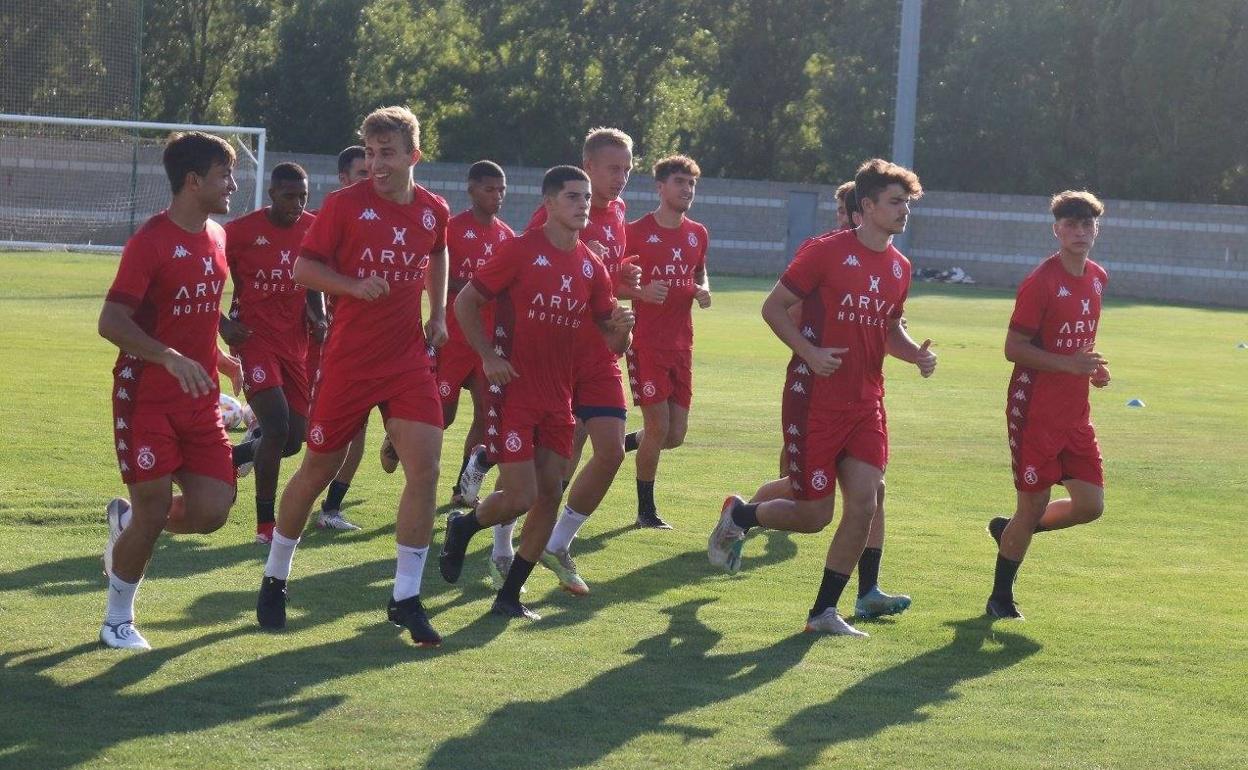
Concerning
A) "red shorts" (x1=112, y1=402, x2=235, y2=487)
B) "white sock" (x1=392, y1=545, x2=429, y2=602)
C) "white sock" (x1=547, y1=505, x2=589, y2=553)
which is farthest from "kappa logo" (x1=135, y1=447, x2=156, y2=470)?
"white sock" (x1=547, y1=505, x2=589, y2=553)

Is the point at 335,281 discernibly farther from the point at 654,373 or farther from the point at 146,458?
the point at 654,373

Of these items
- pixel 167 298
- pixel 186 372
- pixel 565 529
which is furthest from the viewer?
pixel 565 529

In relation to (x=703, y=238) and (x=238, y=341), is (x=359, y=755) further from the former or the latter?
(x=703, y=238)

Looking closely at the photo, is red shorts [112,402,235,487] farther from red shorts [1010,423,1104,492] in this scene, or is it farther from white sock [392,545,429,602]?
red shorts [1010,423,1104,492]

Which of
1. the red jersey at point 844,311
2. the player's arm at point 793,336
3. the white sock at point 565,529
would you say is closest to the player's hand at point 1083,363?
the red jersey at point 844,311

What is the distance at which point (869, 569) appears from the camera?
25.8 feet

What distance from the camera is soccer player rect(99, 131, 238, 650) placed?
646cm

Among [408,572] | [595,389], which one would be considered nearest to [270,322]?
[595,389]

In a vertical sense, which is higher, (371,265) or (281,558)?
(371,265)

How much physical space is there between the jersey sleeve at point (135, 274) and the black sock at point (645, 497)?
169 inches

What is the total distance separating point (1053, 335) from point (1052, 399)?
0.31m

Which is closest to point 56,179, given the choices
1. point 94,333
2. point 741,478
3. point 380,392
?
point 94,333

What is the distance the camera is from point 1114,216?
44250 millimetres

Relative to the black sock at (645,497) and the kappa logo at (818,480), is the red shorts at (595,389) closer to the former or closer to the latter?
the kappa logo at (818,480)
